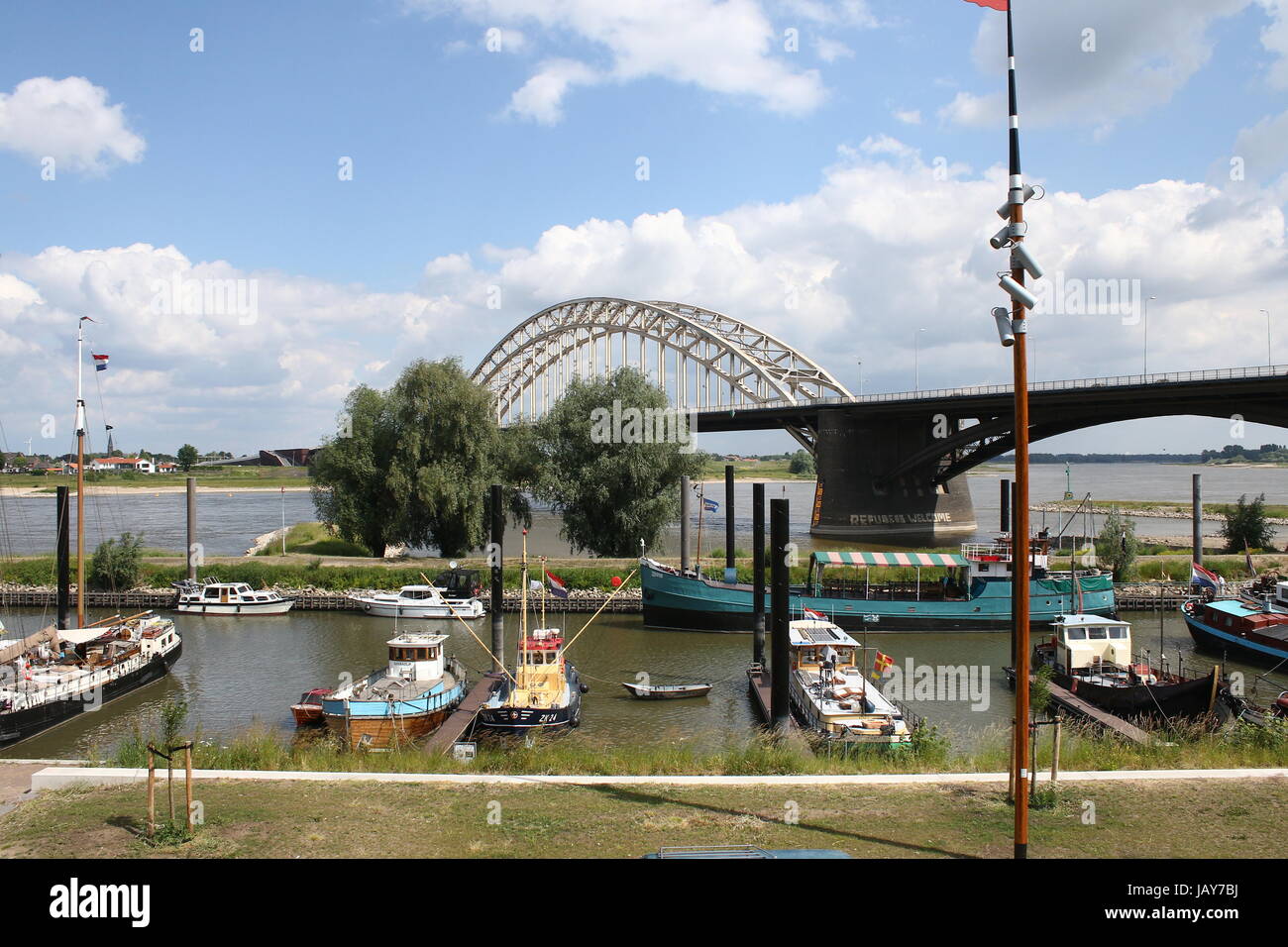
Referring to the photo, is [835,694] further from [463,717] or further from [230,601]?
[230,601]

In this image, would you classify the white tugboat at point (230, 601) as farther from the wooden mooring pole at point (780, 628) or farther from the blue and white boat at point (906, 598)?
the wooden mooring pole at point (780, 628)

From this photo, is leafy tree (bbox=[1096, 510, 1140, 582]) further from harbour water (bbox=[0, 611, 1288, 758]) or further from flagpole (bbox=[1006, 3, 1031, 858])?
flagpole (bbox=[1006, 3, 1031, 858])

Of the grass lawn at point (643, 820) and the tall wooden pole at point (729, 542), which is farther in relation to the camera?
the tall wooden pole at point (729, 542)

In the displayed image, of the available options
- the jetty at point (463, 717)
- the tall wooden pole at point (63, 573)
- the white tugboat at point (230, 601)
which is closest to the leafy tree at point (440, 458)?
the white tugboat at point (230, 601)

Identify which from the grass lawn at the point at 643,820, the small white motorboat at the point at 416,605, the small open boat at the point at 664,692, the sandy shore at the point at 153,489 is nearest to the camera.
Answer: the grass lawn at the point at 643,820

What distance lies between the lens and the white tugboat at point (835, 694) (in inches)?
579

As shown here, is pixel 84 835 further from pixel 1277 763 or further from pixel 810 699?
pixel 1277 763

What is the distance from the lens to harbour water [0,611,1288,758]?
17422 millimetres

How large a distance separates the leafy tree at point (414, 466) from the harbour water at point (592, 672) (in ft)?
24.2

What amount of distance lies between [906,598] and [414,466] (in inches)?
874
